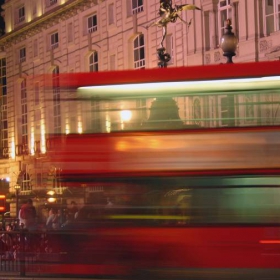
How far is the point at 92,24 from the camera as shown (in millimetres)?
47656

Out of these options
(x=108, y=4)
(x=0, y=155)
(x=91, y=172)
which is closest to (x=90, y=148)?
(x=91, y=172)

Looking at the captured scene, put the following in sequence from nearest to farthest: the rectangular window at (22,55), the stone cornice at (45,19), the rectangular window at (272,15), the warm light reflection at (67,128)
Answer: the warm light reflection at (67,128), the rectangular window at (272,15), the stone cornice at (45,19), the rectangular window at (22,55)

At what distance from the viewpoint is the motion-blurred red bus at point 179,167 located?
47.0 feet

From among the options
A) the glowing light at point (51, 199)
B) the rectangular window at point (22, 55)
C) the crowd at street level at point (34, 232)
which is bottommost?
the crowd at street level at point (34, 232)

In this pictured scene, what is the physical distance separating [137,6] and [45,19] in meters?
9.57

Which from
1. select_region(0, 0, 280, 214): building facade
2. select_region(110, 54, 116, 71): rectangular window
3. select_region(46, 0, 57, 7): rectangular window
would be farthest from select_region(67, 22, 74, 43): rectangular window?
select_region(110, 54, 116, 71): rectangular window

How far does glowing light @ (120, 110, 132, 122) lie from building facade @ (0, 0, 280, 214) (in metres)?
1.11

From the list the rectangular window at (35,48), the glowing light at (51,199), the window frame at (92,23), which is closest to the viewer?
the glowing light at (51,199)

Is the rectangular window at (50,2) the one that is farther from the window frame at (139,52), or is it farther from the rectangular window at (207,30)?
the rectangular window at (207,30)

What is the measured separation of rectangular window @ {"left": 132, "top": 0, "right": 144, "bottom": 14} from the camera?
1706 inches

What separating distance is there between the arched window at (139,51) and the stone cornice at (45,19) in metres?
5.49

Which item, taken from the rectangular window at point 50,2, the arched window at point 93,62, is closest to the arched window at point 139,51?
the arched window at point 93,62

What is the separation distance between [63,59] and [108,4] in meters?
5.36

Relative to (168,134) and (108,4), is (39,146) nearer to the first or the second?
(168,134)
